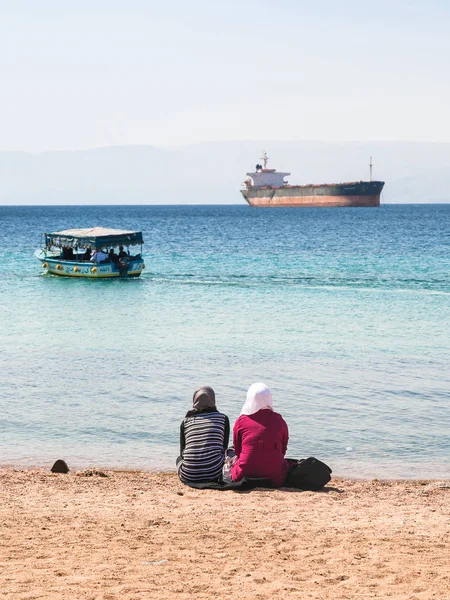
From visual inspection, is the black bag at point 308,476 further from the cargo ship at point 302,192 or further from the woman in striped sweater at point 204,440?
the cargo ship at point 302,192

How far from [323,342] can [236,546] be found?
43.0 ft

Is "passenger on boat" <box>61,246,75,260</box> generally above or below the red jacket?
above

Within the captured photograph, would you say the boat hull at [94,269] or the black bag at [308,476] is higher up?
the boat hull at [94,269]

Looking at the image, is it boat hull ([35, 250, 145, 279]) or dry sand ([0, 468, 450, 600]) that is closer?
dry sand ([0, 468, 450, 600])

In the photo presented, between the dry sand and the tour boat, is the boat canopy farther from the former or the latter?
the dry sand

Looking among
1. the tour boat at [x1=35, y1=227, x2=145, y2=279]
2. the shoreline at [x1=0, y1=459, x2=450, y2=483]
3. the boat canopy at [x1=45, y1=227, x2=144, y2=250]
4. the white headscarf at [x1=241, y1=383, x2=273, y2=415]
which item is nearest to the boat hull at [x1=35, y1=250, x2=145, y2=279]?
the tour boat at [x1=35, y1=227, x2=145, y2=279]

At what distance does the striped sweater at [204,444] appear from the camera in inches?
347

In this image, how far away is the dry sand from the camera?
590cm

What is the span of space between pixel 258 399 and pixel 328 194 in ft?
480

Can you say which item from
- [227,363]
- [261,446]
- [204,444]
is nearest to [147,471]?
[204,444]

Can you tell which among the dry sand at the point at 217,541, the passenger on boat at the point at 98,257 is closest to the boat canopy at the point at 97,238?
the passenger on boat at the point at 98,257

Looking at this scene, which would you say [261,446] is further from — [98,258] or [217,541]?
[98,258]

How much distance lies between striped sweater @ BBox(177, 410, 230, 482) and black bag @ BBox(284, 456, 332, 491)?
0.78 meters

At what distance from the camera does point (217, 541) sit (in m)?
6.98
